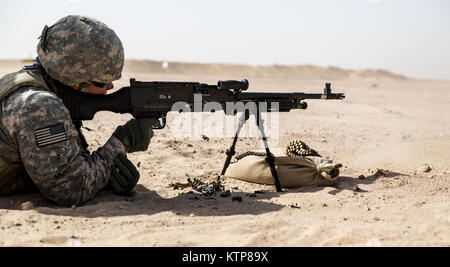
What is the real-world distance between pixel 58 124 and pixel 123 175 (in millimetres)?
888

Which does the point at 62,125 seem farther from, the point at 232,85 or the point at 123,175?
the point at 232,85

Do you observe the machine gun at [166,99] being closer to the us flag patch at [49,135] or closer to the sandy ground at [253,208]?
the us flag patch at [49,135]

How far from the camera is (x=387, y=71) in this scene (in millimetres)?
61688

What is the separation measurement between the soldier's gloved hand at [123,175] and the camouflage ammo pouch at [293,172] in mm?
1600

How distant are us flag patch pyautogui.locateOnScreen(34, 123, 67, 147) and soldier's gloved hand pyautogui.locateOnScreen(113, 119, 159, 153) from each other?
27.9 inches

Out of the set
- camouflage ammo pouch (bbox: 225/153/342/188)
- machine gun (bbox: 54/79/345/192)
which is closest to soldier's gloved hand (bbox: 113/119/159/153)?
machine gun (bbox: 54/79/345/192)

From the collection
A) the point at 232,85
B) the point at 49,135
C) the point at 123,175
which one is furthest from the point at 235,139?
the point at 49,135

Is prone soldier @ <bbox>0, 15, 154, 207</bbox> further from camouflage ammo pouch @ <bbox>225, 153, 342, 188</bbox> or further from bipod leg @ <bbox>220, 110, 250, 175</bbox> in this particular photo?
camouflage ammo pouch @ <bbox>225, 153, 342, 188</bbox>

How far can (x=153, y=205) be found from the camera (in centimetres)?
457

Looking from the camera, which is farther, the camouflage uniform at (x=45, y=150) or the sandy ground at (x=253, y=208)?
the camouflage uniform at (x=45, y=150)

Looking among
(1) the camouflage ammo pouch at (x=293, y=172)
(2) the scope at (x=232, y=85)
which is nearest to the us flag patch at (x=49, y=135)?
(2) the scope at (x=232, y=85)

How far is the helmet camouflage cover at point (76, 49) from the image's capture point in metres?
4.18

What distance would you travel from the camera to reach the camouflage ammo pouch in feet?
18.0
